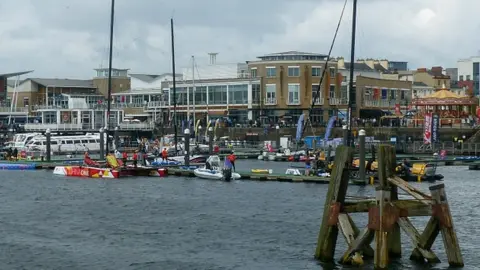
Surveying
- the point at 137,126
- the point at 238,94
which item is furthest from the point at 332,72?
the point at 137,126

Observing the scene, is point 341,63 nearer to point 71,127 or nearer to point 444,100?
point 444,100

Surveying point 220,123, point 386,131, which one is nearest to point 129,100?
point 220,123

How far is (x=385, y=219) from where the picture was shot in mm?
30547

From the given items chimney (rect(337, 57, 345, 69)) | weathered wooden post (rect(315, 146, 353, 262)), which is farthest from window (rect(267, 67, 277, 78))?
weathered wooden post (rect(315, 146, 353, 262))

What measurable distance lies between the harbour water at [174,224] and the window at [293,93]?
211ft

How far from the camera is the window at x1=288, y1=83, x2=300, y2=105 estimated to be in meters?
136

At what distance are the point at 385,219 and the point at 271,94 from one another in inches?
4239

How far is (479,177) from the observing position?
76.1m

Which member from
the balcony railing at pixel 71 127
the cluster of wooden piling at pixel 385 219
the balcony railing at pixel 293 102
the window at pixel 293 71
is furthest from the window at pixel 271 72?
the cluster of wooden piling at pixel 385 219

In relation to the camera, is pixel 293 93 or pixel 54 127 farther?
pixel 293 93

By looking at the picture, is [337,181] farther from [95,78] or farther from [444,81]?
[444,81]

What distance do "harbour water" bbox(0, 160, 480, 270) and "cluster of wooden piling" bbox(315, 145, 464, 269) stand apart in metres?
0.75

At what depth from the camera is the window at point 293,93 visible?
136 meters

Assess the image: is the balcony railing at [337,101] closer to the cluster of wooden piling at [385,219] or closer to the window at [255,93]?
the window at [255,93]
